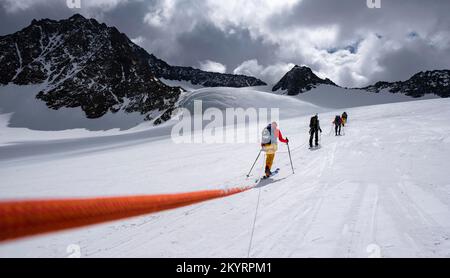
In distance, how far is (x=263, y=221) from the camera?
421 centimetres

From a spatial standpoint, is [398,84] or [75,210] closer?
[75,210]

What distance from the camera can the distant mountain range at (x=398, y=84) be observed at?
442ft

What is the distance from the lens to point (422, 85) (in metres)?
147

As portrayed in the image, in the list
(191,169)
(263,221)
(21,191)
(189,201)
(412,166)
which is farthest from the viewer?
(191,169)

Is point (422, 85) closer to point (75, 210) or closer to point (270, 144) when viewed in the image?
point (270, 144)

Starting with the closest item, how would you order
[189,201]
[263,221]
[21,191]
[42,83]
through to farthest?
[263,221] < [189,201] < [21,191] < [42,83]

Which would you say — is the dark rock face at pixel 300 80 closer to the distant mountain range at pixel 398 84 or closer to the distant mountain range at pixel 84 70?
the distant mountain range at pixel 398 84

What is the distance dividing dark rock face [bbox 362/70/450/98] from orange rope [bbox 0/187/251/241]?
510 ft

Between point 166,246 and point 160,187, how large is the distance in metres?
3.96

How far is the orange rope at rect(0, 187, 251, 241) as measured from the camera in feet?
11.3

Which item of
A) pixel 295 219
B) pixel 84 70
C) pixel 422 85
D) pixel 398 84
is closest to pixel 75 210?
pixel 295 219

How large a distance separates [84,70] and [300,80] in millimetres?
98503
